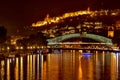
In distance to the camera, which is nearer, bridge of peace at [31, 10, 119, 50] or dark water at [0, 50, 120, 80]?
dark water at [0, 50, 120, 80]

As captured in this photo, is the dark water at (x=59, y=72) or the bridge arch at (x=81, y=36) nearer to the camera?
the dark water at (x=59, y=72)

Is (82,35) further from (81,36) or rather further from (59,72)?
(59,72)

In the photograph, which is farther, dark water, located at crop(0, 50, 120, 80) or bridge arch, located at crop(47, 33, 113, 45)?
bridge arch, located at crop(47, 33, 113, 45)

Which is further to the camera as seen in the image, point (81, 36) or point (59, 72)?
point (81, 36)

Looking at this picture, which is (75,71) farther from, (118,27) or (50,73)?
(118,27)

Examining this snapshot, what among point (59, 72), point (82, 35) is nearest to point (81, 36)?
point (82, 35)

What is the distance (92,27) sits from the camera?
353 ft

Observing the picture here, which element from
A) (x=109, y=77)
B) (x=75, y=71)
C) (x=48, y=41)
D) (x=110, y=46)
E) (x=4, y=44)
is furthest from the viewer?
(x=48, y=41)

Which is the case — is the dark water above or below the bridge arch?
below

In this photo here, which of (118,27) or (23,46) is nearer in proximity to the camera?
(23,46)

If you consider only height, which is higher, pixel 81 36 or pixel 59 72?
pixel 81 36

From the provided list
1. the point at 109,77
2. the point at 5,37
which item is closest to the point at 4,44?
the point at 5,37

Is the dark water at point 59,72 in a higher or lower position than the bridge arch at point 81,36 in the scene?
lower

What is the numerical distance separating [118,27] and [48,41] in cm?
1291
